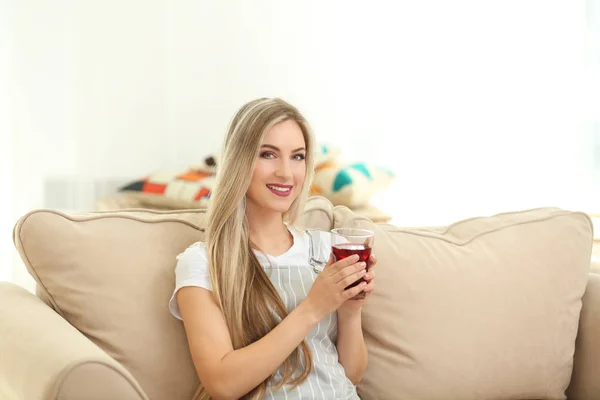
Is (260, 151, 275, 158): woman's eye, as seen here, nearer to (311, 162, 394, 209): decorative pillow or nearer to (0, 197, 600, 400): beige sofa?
(0, 197, 600, 400): beige sofa

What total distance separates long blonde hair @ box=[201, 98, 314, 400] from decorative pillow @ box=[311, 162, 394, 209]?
64.7 inches

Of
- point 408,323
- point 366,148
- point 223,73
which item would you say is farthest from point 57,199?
point 408,323

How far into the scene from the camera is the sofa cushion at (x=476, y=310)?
5.46 ft

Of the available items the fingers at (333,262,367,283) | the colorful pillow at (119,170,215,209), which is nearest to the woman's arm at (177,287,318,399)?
the fingers at (333,262,367,283)

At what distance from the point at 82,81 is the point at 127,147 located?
405 mm

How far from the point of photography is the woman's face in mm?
1566

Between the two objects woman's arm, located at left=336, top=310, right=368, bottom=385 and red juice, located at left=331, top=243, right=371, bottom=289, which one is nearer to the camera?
red juice, located at left=331, top=243, right=371, bottom=289

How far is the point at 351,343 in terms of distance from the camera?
1581 millimetres

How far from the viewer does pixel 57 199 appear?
11.6 ft

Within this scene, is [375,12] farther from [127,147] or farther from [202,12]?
[127,147]

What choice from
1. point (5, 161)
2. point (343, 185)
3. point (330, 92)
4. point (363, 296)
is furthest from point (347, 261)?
point (330, 92)

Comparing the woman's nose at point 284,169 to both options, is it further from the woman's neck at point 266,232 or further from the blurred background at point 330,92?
the blurred background at point 330,92

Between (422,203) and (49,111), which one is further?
(422,203)

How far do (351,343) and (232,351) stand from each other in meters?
0.32
